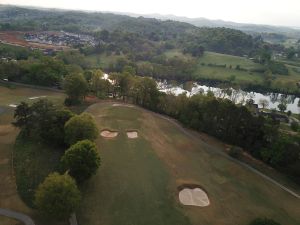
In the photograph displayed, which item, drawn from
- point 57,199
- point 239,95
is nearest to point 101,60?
point 239,95

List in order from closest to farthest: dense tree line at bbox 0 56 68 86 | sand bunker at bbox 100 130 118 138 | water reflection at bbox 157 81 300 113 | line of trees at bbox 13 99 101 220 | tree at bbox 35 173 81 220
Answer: tree at bbox 35 173 81 220
line of trees at bbox 13 99 101 220
sand bunker at bbox 100 130 118 138
dense tree line at bbox 0 56 68 86
water reflection at bbox 157 81 300 113

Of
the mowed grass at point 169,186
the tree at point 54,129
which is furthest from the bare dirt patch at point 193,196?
the tree at point 54,129

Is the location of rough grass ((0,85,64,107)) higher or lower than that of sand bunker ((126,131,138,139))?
lower

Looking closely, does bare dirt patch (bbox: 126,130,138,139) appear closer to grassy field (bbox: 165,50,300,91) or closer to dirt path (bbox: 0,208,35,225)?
dirt path (bbox: 0,208,35,225)

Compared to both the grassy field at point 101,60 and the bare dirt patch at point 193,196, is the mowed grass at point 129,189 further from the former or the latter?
the grassy field at point 101,60

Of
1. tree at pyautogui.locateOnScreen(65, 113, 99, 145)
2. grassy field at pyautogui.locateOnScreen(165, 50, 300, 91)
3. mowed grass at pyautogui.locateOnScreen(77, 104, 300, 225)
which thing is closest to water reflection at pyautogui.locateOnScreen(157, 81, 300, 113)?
grassy field at pyautogui.locateOnScreen(165, 50, 300, 91)

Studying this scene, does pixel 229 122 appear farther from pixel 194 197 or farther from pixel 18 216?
pixel 18 216

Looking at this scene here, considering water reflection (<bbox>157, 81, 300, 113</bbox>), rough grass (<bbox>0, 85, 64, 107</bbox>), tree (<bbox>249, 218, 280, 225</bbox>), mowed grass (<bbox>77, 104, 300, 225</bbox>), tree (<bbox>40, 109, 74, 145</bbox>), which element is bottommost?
water reflection (<bbox>157, 81, 300, 113</bbox>)
